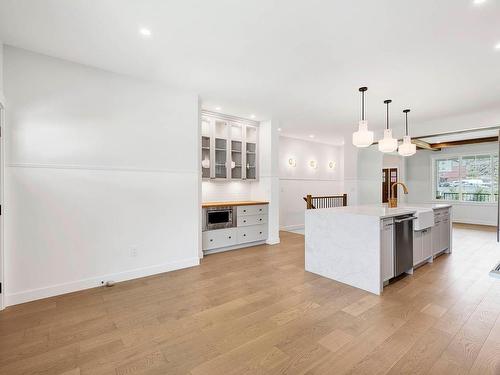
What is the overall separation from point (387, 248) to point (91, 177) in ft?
12.4

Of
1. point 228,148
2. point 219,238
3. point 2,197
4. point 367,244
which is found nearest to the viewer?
point 2,197

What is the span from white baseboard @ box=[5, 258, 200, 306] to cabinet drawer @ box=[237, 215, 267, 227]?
1.35 meters

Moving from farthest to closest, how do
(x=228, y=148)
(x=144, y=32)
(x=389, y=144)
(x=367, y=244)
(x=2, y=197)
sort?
(x=228, y=148) → (x=389, y=144) → (x=367, y=244) → (x=2, y=197) → (x=144, y=32)

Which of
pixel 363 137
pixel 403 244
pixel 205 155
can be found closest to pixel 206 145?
pixel 205 155

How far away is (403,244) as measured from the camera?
10.9ft

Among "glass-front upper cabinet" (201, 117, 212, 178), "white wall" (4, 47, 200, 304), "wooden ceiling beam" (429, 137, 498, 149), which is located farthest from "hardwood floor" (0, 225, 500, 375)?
"wooden ceiling beam" (429, 137, 498, 149)

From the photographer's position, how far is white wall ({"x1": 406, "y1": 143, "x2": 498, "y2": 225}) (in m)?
7.90

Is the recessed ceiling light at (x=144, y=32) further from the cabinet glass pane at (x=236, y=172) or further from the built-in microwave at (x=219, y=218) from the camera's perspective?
the cabinet glass pane at (x=236, y=172)

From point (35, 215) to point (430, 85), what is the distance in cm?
543

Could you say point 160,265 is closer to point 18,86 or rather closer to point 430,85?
point 18,86

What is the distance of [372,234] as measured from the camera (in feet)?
9.66

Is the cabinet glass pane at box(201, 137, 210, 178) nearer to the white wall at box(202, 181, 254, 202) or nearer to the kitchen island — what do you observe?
the white wall at box(202, 181, 254, 202)

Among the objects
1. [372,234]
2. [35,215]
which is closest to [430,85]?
[372,234]

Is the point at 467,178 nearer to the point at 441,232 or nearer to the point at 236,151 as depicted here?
the point at 441,232
